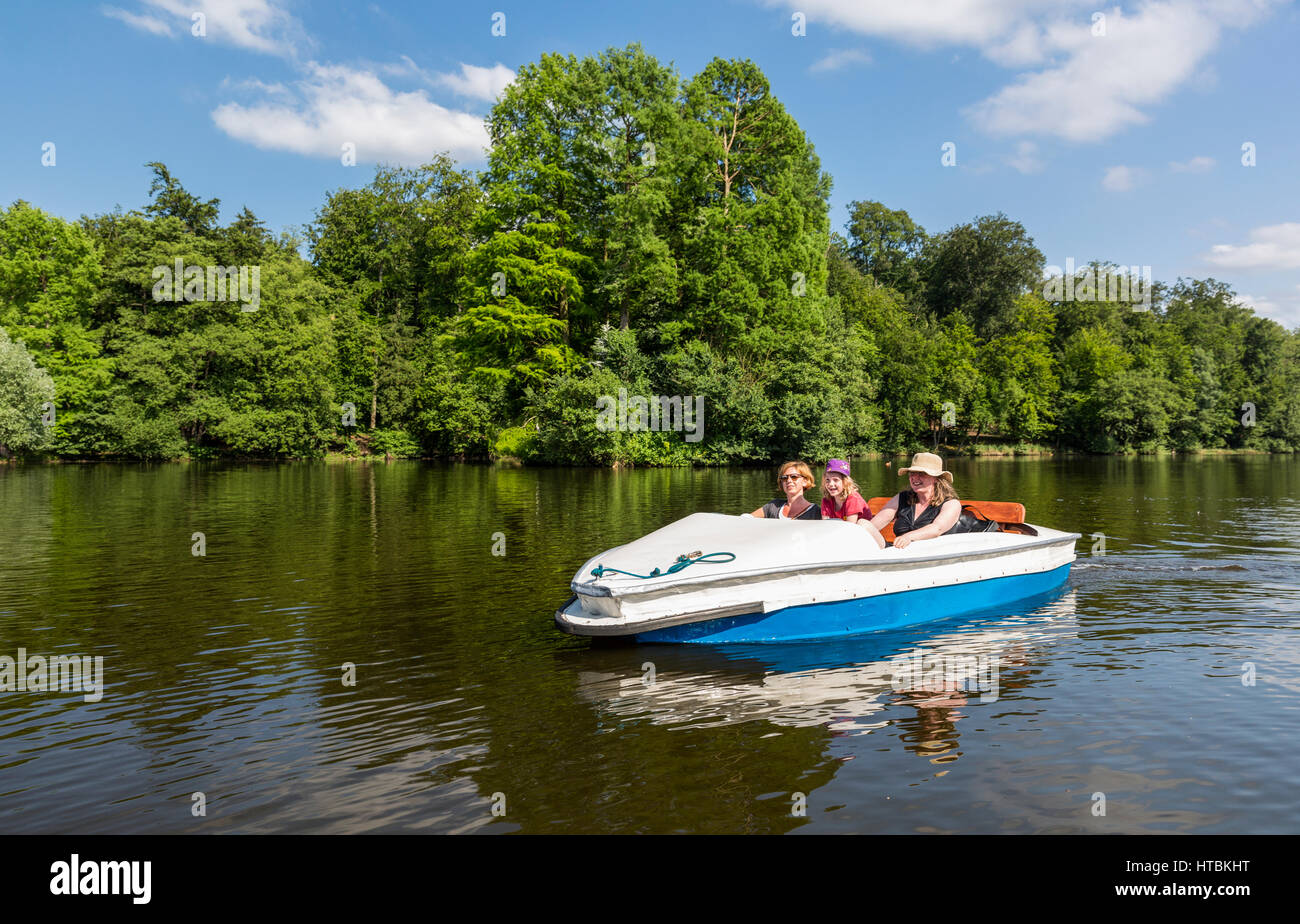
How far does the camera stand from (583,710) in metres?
6.71

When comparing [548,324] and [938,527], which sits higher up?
[548,324]

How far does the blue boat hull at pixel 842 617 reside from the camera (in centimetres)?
853

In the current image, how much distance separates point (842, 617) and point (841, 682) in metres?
1.50

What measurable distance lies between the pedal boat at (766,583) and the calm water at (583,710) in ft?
0.99

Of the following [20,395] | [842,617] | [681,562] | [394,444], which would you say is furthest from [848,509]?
[394,444]

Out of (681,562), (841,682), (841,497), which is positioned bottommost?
(841,682)

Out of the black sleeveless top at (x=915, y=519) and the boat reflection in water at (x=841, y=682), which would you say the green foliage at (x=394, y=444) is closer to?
the black sleeveless top at (x=915, y=519)

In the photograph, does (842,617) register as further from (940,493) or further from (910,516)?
(940,493)

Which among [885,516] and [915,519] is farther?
[915,519]

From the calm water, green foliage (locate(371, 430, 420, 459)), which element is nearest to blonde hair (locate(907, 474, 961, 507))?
the calm water

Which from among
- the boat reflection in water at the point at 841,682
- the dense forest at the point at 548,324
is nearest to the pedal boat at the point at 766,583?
the boat reflection in water at the point at 841,682

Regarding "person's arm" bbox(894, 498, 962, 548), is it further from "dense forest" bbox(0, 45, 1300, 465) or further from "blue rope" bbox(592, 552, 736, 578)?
"dense forest" bbox(0, 45, 1300, 465)

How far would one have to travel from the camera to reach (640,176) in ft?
138

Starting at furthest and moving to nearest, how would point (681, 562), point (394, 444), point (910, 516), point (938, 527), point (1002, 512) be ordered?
point (394, 444)
point (1002, 512)
point (910, 516)
point (938, 527)
point (681, 562)
